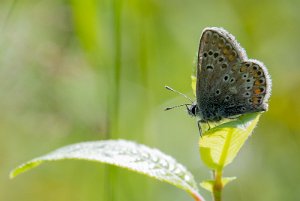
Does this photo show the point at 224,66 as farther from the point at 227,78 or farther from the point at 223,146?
the point at 223,146

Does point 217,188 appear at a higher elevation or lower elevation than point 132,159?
lower

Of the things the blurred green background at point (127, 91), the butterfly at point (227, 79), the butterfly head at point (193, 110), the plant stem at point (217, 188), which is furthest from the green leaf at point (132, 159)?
the blurred green background at point (127, 91)

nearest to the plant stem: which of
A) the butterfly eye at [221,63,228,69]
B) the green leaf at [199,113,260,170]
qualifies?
the green leaf at [199,113,260,170]

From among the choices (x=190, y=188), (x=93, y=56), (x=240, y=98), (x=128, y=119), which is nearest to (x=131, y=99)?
(x=128, y=119)

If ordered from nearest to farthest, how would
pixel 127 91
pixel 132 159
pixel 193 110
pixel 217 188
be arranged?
pixel 217 188 → pixel 132 159 → pixel 193 110 → pixel 127 91

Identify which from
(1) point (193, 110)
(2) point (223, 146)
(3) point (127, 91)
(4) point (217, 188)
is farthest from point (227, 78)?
(3) point (127, 91)

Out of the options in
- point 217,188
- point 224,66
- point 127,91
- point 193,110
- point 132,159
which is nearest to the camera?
point 217,188

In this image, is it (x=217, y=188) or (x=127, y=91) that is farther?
(x=127, y=91)
